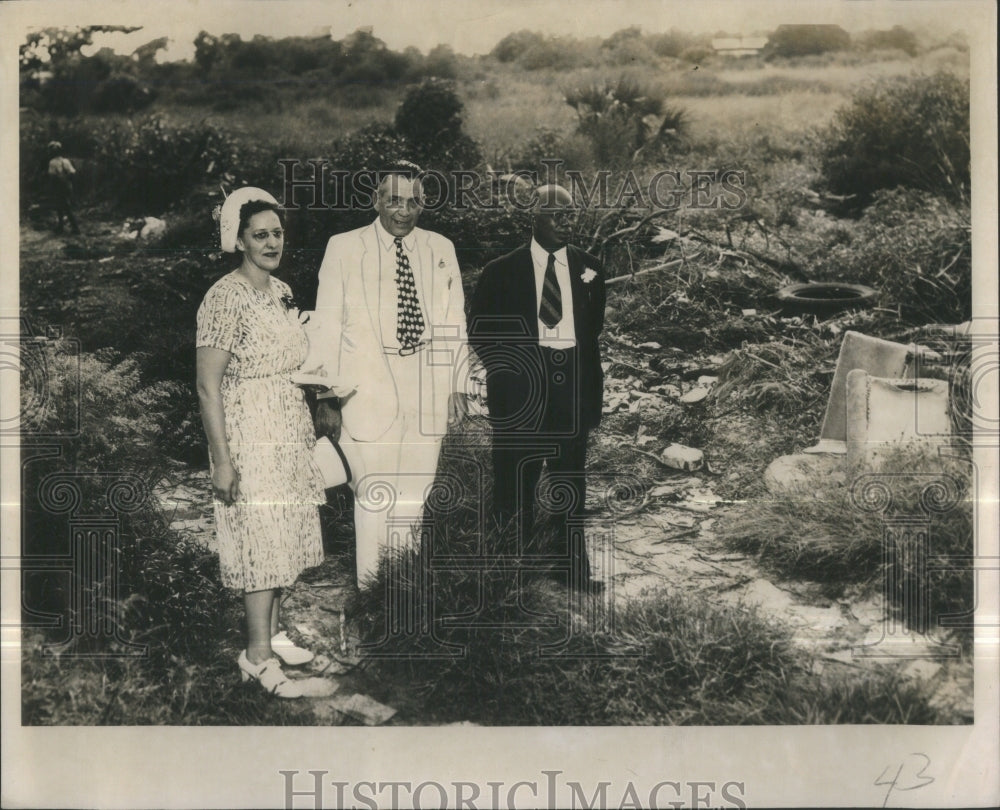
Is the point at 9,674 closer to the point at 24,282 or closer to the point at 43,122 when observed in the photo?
the point at 24,282

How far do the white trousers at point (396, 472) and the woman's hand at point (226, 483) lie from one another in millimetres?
440

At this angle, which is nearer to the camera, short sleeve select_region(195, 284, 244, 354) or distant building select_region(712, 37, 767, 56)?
short sleeve select_region(195, 284, 244, 354)

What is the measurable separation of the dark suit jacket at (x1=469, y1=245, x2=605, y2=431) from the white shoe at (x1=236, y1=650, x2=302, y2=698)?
4.26ft

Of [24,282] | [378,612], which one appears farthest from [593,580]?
[24,282]

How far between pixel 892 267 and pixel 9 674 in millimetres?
3909

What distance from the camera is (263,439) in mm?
3473

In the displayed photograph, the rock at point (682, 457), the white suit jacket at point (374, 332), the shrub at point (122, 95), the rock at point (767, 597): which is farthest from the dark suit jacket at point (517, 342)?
the shrub at point (122, 95)

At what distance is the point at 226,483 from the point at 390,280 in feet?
3.37

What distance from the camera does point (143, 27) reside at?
360 centimetres

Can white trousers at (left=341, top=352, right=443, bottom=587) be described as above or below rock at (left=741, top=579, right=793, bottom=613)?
above

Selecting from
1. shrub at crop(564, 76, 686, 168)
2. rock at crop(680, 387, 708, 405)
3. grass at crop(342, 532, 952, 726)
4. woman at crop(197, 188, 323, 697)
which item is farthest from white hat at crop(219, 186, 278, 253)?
rock at crop(680, 387, 708, 405)

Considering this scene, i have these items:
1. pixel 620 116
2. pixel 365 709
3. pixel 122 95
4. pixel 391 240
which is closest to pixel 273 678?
pixel 365 709

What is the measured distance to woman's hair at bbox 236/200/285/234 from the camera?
3.52 metres
